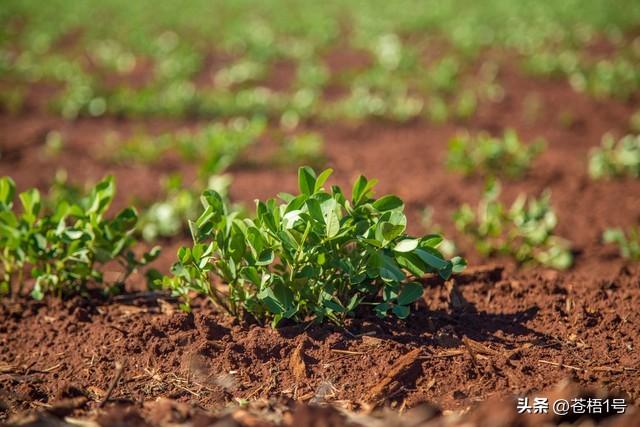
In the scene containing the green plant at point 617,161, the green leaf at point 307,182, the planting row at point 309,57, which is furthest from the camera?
the planting row at point 309,57

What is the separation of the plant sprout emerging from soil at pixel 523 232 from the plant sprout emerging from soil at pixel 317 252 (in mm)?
1405

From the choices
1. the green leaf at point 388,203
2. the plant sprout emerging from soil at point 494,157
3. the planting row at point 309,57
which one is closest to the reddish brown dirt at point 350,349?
the green leaf at point 388,203

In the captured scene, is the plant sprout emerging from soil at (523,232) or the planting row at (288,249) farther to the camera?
the plant sprout emerging from soil at (523,232)

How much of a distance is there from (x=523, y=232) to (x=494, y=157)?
1664 millimetres

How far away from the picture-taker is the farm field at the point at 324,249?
2133 mm

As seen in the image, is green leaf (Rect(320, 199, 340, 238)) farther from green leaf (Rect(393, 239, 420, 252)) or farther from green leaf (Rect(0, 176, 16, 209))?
green leaf (Rect(0, 176, 16, 209))

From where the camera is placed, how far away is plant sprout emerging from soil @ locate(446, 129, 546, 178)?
4.96 m

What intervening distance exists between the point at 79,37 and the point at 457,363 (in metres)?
14.4

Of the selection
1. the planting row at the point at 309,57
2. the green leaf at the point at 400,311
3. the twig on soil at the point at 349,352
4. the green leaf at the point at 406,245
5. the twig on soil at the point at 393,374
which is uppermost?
the planting row at the point at 309,57

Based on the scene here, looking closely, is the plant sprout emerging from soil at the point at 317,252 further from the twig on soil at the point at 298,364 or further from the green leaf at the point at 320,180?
the twig on soil at the point at 298,364

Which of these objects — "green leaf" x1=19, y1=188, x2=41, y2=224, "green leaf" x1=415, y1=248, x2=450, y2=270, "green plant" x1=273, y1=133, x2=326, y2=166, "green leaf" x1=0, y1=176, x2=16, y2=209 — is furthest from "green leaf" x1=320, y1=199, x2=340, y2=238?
"green plant" x1=273, y1=133, x2=326, y2=166

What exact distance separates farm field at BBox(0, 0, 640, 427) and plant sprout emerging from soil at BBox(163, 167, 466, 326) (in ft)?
0.03

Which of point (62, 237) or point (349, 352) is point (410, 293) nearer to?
point (349, 352)

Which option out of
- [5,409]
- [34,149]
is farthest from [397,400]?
[34,149]
